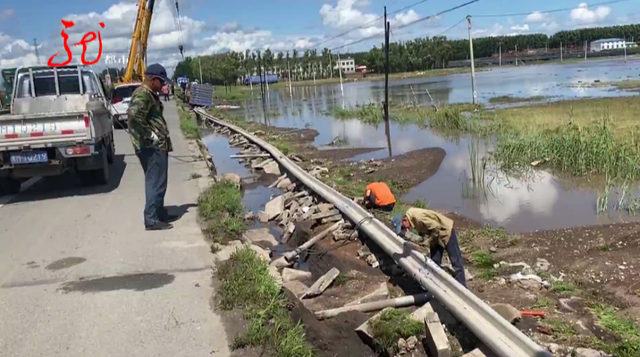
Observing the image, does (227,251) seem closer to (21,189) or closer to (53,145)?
(53,145)

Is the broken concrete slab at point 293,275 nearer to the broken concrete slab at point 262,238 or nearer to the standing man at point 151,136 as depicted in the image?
the broken concrete slab at point 262,238

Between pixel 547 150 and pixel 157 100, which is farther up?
pixel 157 100

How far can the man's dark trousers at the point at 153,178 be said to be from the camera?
27.0ft

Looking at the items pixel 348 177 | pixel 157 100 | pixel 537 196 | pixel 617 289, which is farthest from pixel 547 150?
pixel 157 100

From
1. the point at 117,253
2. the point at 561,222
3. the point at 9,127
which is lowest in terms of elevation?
the point at 561,222

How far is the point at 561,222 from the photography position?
1034 cm

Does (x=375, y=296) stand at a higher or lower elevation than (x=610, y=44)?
lower

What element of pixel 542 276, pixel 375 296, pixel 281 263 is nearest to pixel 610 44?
pixel 542 276

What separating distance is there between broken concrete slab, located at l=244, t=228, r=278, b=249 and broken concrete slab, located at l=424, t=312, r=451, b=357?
4.15 meters

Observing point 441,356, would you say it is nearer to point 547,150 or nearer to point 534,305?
point 534,305

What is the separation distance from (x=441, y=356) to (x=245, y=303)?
5.89ft

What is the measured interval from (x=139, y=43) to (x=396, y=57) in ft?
329

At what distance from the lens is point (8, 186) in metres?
11.7

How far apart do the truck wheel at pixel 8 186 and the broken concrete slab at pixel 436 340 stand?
31.3ft
